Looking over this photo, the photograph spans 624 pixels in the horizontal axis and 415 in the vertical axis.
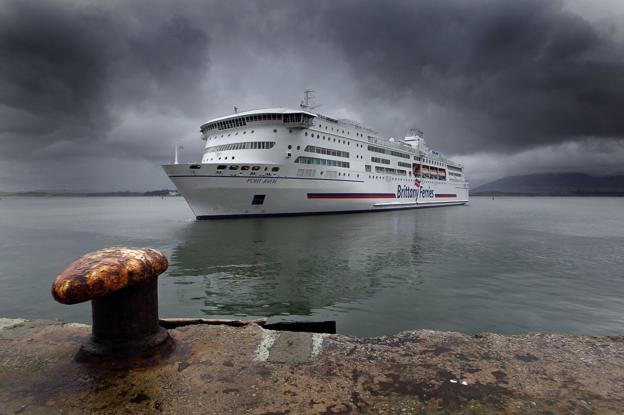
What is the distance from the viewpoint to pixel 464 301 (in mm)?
7613

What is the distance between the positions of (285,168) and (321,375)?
85.7 feet

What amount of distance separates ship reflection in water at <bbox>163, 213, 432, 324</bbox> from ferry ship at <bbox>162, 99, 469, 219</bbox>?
7.52m

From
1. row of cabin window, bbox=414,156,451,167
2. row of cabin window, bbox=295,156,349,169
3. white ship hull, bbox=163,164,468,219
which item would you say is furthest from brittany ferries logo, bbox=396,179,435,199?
row of cabin window, bbox=295,156,349,169

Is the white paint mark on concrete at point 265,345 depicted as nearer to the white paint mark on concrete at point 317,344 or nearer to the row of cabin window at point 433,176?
the white paint mark on concrete at point 317,344

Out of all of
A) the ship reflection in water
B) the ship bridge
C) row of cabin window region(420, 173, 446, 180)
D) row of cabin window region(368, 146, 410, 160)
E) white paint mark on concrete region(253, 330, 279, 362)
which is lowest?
the ship reflection in water

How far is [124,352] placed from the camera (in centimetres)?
298

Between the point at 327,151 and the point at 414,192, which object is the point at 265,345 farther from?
the point at 414,192

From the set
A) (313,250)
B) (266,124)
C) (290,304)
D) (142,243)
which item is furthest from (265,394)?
(266,124)

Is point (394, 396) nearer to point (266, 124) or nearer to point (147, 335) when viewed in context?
point (147, 335)

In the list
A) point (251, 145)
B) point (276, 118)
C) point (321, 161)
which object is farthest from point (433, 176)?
point (251, 145)

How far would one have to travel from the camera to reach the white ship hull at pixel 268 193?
2508cm

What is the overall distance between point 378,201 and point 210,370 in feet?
126

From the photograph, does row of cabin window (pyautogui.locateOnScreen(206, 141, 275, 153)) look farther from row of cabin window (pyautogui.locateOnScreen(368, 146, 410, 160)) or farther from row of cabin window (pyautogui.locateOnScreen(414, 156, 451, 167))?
row of cabin window (pyautogui.locateOnScreen(414, 156, 451, 167))

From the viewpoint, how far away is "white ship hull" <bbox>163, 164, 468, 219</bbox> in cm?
2508
